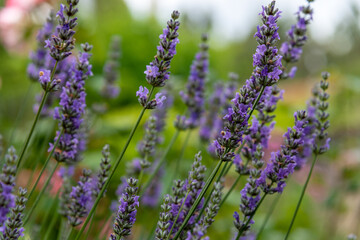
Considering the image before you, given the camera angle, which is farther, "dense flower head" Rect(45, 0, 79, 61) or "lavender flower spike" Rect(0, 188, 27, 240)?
"dense flower head" Rect(45, 0, 79, 61)

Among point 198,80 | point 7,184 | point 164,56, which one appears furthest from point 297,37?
point 7,184

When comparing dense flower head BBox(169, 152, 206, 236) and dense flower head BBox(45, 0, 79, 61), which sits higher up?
dense flower head BBox(45, 0, 79, 61)

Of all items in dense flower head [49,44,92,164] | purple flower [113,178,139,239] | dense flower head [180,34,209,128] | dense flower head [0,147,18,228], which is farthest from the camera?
dense flower head [180,34,209,128]

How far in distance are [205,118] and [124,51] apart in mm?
2755

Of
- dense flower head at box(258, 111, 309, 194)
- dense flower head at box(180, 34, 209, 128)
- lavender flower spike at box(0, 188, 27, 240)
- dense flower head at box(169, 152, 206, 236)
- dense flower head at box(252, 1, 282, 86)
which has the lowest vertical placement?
lavender flower spike at box(0, 188, 27, 240)

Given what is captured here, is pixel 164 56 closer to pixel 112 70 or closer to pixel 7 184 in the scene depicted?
pixel 7 184

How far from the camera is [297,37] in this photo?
1.71m

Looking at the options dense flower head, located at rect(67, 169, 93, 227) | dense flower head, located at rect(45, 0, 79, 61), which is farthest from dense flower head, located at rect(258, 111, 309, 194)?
dense flower head, located at rect(45, 0, 79, 61)

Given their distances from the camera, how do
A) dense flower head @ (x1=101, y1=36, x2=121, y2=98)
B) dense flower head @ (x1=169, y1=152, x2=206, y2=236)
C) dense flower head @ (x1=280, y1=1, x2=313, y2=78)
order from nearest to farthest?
1. dense flower head @ (x1=169, y1=152, x2=206, y2=236)
2. dense flower head @ (x1=280, y1=1, x2=313, y2=78)
3. dense flower head @ (x1=101, y1=36, x2=121, y2=98)

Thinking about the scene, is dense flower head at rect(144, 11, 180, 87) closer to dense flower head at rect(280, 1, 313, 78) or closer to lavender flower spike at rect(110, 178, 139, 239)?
lavender flower spike at rect(110, 178, 139, 239)

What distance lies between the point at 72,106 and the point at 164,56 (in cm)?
33

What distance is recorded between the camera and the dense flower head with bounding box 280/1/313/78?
169 cm

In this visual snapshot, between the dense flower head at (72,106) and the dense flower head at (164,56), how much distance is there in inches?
9.0

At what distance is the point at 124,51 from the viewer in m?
4.92
